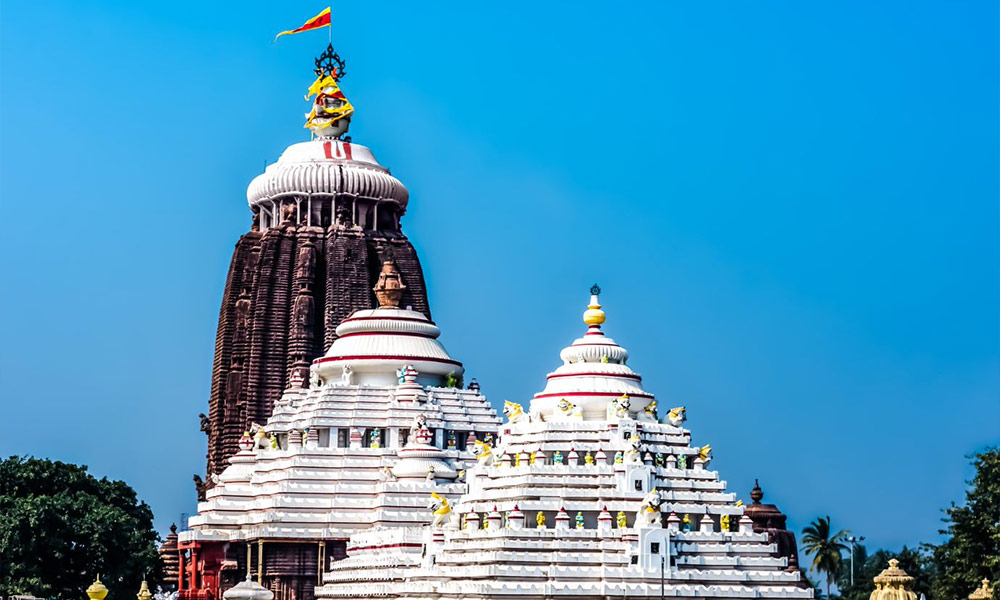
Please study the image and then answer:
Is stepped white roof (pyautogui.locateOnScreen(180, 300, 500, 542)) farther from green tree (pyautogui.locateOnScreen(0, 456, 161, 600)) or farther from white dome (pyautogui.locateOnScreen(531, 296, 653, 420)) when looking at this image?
white dome (pyautogui.locateOnScreen(531, 296, 653, 420))

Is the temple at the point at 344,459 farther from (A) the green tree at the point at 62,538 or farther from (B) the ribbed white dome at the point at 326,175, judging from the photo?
(B) the ribbed white dome at the point at 326,175

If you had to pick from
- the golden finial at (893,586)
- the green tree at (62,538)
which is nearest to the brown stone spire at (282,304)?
the green tree at (62,538)

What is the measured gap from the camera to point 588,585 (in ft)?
218

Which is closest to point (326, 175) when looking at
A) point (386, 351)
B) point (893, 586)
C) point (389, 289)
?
point (389, 289)

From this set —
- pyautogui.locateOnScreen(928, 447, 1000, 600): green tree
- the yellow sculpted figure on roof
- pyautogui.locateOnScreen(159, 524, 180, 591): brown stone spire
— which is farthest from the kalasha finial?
pyautogui.locateOnScreen(928, 447, 1000, 600): green tree

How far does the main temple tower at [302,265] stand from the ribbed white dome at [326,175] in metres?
0.05

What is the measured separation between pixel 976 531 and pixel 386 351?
27.6 meters

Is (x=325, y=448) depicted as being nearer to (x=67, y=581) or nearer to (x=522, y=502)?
(x=67, y=581)

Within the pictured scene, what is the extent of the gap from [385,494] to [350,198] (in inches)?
1014

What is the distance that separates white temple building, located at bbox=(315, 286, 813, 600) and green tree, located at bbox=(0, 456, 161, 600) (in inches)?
590

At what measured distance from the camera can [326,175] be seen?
350 feet

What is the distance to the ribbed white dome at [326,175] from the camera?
10694 cm

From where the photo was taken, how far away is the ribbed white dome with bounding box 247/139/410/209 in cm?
10694

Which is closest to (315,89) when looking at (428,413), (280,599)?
(428,413)
